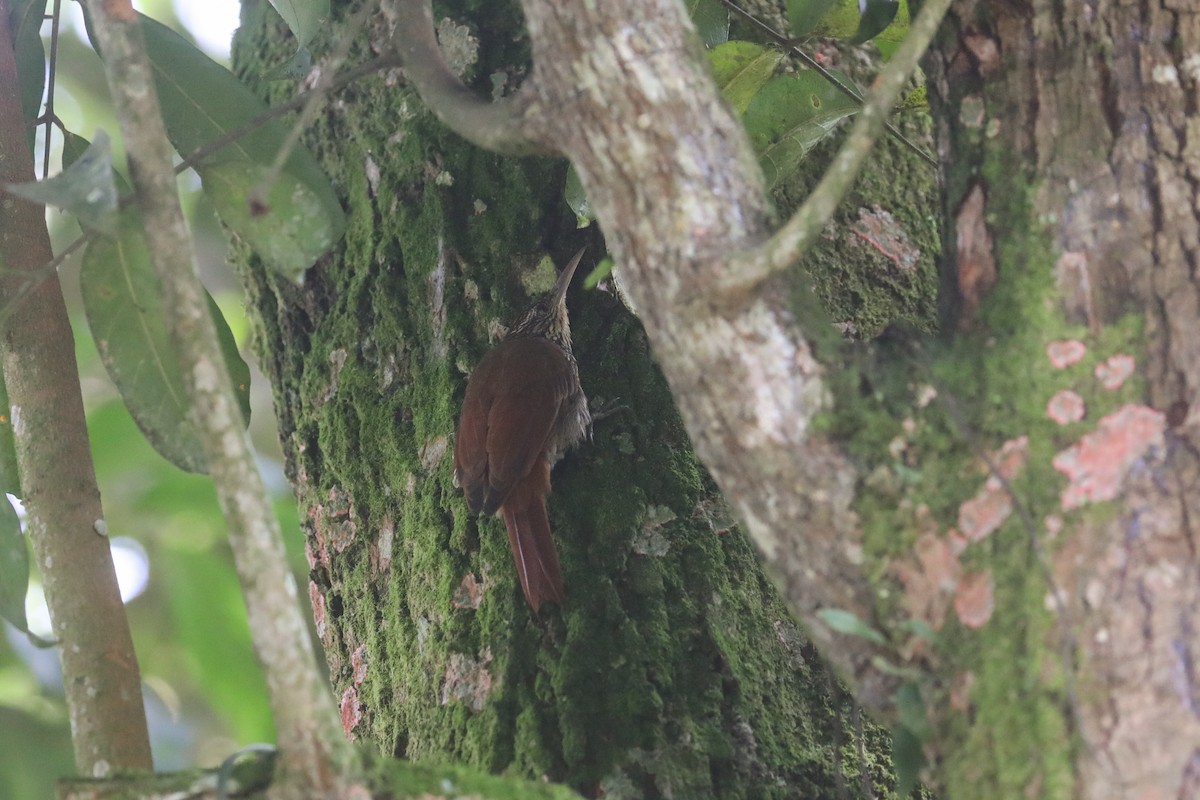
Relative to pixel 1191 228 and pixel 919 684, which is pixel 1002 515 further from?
pixel 1191 228

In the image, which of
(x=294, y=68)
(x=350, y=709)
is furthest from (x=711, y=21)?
(x=350, y=709)

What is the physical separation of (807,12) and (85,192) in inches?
51.0

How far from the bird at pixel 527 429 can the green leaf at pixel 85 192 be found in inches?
40.2

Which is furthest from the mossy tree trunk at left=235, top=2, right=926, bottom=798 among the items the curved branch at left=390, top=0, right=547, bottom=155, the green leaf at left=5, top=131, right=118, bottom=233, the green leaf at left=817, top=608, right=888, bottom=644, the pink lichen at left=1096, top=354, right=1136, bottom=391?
the green leaf at left=5, top=131, right=118, bottom=233

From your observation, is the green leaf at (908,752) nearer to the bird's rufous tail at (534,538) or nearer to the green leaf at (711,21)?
the bird's rufous tail at (534,538)

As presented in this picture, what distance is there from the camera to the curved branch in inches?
55.7

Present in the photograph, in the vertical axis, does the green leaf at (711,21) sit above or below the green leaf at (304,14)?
above

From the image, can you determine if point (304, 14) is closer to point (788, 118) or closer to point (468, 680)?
point (788, 118)

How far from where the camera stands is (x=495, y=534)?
229 centimetres

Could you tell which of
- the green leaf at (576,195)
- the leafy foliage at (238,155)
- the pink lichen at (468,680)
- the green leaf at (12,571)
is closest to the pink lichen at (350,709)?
the pink lichen at (468,680)

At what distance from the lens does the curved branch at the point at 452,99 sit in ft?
4.64

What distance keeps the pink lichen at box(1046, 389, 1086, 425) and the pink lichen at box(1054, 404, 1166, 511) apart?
24 millimetres

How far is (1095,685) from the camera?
1.15 metres

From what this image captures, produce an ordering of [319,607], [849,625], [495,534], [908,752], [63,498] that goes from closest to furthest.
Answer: [849,625] < [908,752] < [63,498] < [495,534] < [319,607]
